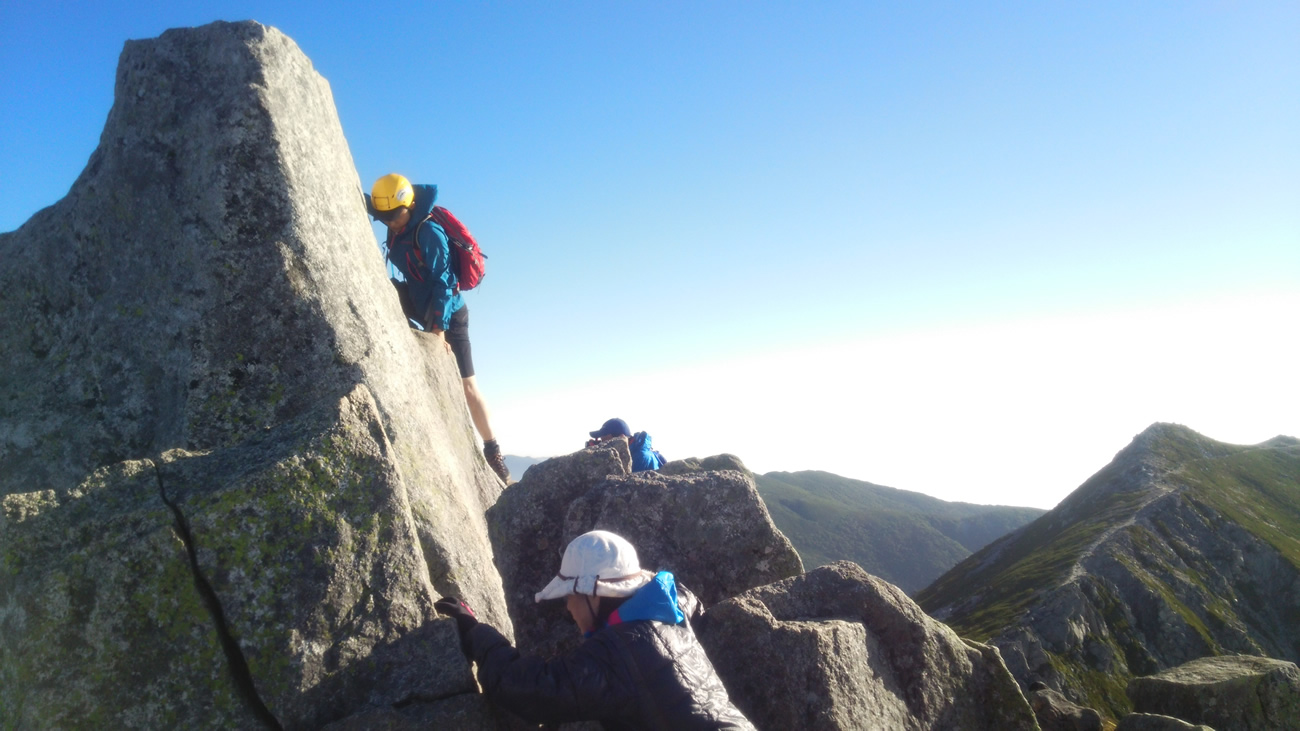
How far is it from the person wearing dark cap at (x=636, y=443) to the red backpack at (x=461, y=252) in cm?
468

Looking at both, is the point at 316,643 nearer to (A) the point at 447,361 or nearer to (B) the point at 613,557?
(B) the point at 613,557

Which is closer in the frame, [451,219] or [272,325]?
[272,325]

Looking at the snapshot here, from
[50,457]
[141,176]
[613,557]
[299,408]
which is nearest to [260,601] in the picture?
[613,557]

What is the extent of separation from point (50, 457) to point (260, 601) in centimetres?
618

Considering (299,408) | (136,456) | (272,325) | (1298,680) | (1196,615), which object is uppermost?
(272,325)

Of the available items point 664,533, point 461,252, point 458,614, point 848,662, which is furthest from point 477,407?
point 848,662

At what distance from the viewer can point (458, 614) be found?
8141 millimetres

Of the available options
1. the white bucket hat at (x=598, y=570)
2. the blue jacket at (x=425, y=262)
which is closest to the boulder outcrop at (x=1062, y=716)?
the white bucket hat at (x=598, y=570)

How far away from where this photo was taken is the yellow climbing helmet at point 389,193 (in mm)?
14633

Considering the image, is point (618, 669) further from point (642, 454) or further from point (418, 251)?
point (418, 251)

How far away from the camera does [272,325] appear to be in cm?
1089

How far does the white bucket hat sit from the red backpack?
9.99 meters

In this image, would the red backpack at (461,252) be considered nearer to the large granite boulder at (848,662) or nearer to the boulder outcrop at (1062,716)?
the large granite boulder at (848,662)

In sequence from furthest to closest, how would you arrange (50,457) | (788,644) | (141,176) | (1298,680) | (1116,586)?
(1116,586) < (1298,680) < (141,176) < (50,457) < (788,644)
